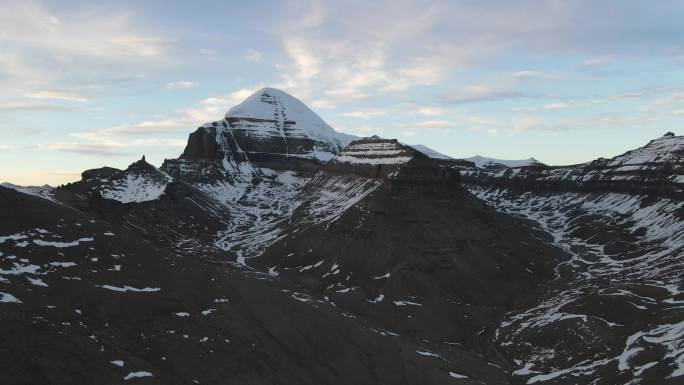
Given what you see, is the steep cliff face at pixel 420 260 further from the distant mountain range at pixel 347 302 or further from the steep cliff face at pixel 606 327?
the steep cliff face at pixel 606 327

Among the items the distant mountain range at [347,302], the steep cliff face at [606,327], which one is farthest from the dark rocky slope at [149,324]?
the steep cliff face at [606,327]

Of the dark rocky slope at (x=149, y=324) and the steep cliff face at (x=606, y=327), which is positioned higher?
the dark rocky slope at (x=149, y=324)

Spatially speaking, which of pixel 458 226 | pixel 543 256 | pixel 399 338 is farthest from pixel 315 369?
pixel 543 256

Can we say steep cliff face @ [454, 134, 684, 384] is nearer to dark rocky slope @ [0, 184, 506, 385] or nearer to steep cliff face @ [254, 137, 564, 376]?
steep cliff face @ [254, 137, 564, 376]

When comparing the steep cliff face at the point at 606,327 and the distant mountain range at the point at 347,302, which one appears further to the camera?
the steep cliff face at the point at 606,327

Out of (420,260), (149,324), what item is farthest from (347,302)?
(149,324)

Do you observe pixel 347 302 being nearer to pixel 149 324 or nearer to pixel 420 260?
pixel 420 260

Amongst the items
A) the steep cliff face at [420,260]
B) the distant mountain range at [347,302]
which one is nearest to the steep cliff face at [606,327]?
the distant mountain range at [347,302]

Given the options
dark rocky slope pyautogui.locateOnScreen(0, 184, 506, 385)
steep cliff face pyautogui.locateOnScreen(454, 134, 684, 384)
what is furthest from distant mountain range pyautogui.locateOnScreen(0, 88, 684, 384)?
steep cliff face pyautogui.locateOnScreen(454, 134, 684, 384)

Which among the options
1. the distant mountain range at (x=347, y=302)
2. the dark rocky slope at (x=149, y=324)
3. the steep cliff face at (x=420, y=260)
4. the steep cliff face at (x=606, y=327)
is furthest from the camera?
the steep cliff face at (x=420, y=260)

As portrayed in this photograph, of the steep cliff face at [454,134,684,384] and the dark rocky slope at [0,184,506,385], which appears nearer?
the dark rocky slope at [0,184,506,385]

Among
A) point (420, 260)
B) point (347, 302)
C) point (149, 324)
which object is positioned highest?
point (149, 324)

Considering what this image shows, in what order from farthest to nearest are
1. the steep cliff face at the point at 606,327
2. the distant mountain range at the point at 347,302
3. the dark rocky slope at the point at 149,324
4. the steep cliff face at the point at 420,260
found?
the steep cliff face at the point at 420,260 → the steep cliff face at the point at 606,327 → the distant mountain range at the point at 347,302 → the dark rocky slope at the point at 149,324

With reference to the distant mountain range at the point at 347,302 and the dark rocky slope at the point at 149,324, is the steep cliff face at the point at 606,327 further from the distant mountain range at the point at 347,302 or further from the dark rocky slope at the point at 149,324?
the dark rocky slope at the point at 149,324
